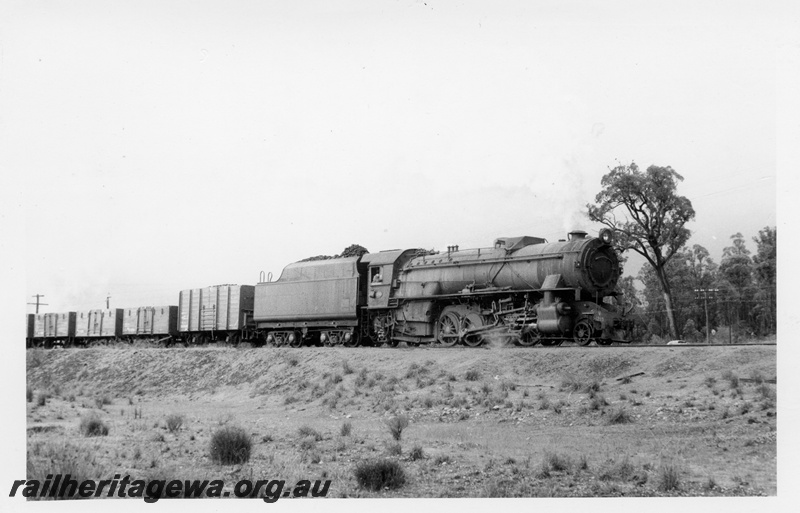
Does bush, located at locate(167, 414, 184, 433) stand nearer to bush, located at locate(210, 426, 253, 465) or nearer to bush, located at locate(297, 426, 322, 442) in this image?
bush, located at locate(297, 426, 322, 442)

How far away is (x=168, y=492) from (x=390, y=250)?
48.6 ft

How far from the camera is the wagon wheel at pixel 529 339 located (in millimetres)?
19842

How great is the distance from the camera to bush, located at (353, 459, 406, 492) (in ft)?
36.3

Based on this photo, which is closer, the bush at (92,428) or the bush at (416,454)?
the bush at (416,454)

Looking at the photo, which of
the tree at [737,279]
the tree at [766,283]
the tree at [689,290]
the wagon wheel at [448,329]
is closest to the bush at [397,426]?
the wagon wheel at [448,329]

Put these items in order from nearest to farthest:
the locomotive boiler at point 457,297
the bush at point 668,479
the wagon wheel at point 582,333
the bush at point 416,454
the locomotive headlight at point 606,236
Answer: the bush at point 668,479 → the bush at point 416,454 → the wagon wheel at point 582,333 → the locomotive boiler at point 457,297 → the locomotive headlight at point 606,236

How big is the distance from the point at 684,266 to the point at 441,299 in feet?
43.3

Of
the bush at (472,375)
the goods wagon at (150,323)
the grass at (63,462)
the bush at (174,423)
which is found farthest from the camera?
the goods wagon at (150,323)

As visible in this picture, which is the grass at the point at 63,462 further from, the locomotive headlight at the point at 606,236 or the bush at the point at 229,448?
the locomotive headlight at the point at 606,236

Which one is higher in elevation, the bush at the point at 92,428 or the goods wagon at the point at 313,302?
the goods wagon at the point at 313,302

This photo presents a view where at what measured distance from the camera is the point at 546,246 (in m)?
20.7

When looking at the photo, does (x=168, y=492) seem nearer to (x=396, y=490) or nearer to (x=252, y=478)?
(x=252, y=478)

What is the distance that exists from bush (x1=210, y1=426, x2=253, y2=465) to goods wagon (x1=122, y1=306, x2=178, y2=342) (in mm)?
23414

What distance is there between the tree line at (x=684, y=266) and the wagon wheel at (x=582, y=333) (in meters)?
3.36
